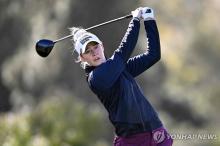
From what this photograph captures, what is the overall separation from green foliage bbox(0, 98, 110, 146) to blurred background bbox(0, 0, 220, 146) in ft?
0.05

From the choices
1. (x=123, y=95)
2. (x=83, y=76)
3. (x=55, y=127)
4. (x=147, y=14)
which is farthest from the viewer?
(x=83, y=76)

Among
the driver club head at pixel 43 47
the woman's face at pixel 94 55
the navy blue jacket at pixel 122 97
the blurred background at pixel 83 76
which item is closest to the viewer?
the navy blue jacket at pixel 122 97

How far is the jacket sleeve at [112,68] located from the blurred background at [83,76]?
2373 millimetres

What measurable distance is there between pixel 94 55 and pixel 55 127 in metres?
6.22

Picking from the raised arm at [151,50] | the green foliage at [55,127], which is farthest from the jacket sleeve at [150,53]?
the green foliage at [55,127]

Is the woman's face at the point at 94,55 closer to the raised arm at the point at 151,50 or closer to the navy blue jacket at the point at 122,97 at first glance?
the navy blue jacket at the point at 122,97

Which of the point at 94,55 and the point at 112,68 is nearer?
the point at 112,68

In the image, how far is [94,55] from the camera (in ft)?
19.9

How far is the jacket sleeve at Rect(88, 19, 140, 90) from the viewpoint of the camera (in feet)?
19.5

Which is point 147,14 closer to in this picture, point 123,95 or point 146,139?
point 123,95

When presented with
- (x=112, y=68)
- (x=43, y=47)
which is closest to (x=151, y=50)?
(x=112, y=68)

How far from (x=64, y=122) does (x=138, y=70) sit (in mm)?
6823

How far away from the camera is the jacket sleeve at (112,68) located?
19.5 ft

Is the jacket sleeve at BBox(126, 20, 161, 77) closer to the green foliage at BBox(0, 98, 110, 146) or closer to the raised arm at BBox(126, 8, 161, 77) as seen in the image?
the raised arm at BBox(126, 8, 161, 77)
